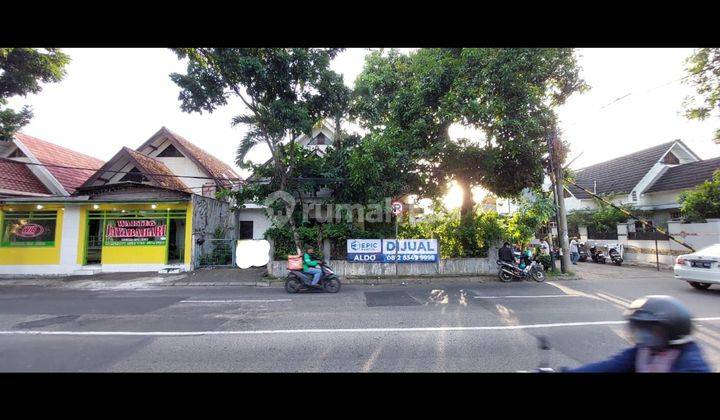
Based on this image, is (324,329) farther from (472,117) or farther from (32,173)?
(32,173)

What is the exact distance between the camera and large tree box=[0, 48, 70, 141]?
37.0 ft

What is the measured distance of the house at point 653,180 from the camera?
18688 millimetres

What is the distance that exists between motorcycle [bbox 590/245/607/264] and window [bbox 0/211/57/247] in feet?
87.2

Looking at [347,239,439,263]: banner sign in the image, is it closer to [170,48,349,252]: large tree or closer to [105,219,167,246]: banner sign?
[170,48,349,252]: large tree

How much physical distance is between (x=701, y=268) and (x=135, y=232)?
67.1ft

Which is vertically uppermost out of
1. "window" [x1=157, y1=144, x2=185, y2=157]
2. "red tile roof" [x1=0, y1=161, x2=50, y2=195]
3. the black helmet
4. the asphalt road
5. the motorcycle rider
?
"window" [x1=157, y1=144, x2=185, y2=157]

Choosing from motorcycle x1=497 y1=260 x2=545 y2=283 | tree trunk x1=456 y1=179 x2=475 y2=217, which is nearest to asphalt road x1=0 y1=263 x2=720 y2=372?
motorcycle x1=497 y1=260 x2=545 y2=283

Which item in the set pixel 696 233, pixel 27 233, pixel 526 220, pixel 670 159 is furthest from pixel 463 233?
pixel 670 159

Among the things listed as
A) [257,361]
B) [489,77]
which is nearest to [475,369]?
[257,361]

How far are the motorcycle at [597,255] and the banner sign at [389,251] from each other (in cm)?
1065

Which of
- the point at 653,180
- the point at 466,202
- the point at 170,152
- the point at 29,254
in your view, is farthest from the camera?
the point at 653,180

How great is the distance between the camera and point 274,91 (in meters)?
12.1
